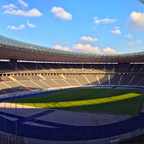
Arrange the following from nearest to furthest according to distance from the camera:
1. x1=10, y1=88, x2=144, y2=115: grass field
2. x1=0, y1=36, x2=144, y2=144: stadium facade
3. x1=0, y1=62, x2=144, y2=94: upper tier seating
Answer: x1=10, y1=88, x2=144, y2=115: grass field → x1=0, y1=36, x2=144, y2=144: stadium facade → x1=0, y1=62, x2=144, y2=94: upper tier seating

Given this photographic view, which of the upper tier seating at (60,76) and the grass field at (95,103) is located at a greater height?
the upper tier seating at (60,76)

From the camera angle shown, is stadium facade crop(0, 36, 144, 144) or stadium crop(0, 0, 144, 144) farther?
stadium facade crop(0, 36, 144, 144)

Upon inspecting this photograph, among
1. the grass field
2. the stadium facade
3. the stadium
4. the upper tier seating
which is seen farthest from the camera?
the upper tier seating

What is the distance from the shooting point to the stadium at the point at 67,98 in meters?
15.2

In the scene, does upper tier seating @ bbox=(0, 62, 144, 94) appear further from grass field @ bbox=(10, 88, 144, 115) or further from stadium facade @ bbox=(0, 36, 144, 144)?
grass field @ bbox=(10, 88, 144, 115)

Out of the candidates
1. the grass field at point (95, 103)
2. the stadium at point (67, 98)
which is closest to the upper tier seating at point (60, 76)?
the stadium at point (67, 98)

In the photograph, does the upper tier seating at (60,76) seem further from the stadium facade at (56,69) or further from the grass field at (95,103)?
the grass field at (95,103)

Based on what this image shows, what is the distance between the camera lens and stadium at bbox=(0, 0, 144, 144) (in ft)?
50.0

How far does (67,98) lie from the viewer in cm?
3644

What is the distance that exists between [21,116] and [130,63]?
223ft

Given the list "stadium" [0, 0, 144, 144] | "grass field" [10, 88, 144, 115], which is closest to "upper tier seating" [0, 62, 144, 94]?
"stadium" [0, 0, 144, 144]

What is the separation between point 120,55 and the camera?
192ft

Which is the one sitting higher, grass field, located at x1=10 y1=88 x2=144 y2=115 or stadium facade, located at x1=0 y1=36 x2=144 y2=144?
stadium facade, located at x1=0 y1=36 x2=144 y2=144

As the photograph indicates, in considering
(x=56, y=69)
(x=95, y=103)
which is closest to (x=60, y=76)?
(x=56, y=69)
